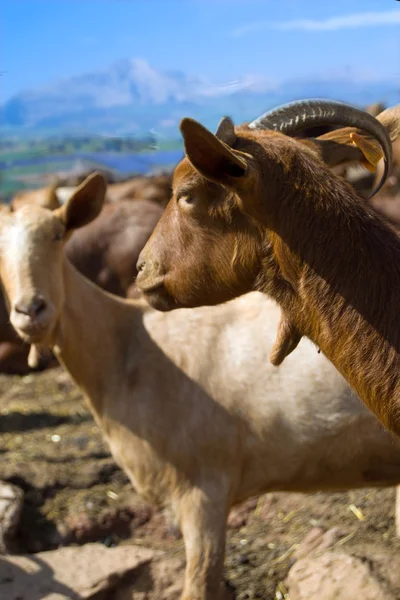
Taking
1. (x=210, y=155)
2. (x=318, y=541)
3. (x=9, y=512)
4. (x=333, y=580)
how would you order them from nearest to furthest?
(x=210, y=155)
(x=333, y=580)
(x=318, y=541)
(x=9, y=512)

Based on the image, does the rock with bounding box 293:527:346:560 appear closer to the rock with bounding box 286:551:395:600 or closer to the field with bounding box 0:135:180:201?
the rock with bounding box 286:551:395:600

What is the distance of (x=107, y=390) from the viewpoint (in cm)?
504

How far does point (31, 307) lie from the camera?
479 centimetres

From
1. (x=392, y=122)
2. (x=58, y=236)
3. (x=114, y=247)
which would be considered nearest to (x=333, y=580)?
(x=392, y=122)

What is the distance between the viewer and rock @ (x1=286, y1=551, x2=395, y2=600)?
A: 431 centimetres

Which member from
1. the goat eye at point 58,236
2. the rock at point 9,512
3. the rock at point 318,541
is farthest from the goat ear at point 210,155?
the rock at point 9,512

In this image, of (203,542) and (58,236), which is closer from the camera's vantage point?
(203,542)

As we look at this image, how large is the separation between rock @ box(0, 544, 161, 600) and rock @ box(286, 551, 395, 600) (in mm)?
898

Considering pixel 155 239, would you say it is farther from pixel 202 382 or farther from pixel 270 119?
pixel 202 382

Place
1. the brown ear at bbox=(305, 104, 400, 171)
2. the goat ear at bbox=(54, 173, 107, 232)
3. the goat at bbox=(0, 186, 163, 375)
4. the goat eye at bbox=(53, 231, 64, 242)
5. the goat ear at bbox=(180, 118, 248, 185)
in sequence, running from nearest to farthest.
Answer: the goat ear at bbox=(180, 118, 248, 185) < the brown ear at bbox=(305, 104, 400, 171) < the goat eye at bbox=(53, 231, 64, 242) < the goat ear at bbox=(54, 173, 107, 232) < the goat at bbox=(0, 186, 163, 375)

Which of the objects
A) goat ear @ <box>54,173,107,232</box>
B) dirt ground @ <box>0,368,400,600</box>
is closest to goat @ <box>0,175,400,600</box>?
goat ear @ <box>54,173,107,232</box>

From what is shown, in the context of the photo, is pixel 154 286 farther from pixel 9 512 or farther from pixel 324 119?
pixel 9 512

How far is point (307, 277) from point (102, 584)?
2.62 m

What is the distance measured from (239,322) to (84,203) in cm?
128
